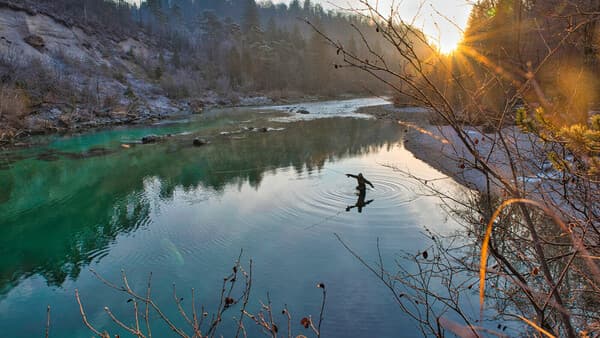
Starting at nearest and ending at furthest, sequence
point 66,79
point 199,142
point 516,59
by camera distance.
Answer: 1. point 516,59
2. point 199,142
3. point 66,79

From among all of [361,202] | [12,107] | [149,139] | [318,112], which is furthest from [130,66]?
[361,202]

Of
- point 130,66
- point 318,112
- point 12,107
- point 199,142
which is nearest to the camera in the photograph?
point 199,142

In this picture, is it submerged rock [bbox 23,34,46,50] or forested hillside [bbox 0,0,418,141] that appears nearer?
forested hillside [bbox 0,0,418,141]

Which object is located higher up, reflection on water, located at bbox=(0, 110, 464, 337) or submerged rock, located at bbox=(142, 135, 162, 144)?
submerged rock, located at bbox=(142, 135, 162, 144)

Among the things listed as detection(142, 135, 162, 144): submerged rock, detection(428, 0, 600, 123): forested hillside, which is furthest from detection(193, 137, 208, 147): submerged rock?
detection(428, 0, 600, 123): forested hillside

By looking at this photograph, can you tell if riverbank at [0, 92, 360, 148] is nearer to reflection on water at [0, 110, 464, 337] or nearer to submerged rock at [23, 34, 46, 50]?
reflection on water at [0, 110, 464, 337]

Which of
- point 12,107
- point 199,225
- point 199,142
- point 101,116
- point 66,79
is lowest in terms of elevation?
point 199,225

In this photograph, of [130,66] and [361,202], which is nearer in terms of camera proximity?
[361,202]

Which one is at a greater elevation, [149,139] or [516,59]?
[516,59]

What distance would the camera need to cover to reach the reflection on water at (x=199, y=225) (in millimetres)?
6191

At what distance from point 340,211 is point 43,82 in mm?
32337

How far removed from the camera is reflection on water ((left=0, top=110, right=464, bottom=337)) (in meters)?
6.19

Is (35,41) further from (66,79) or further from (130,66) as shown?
(130,66)

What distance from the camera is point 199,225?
9.30 meters
